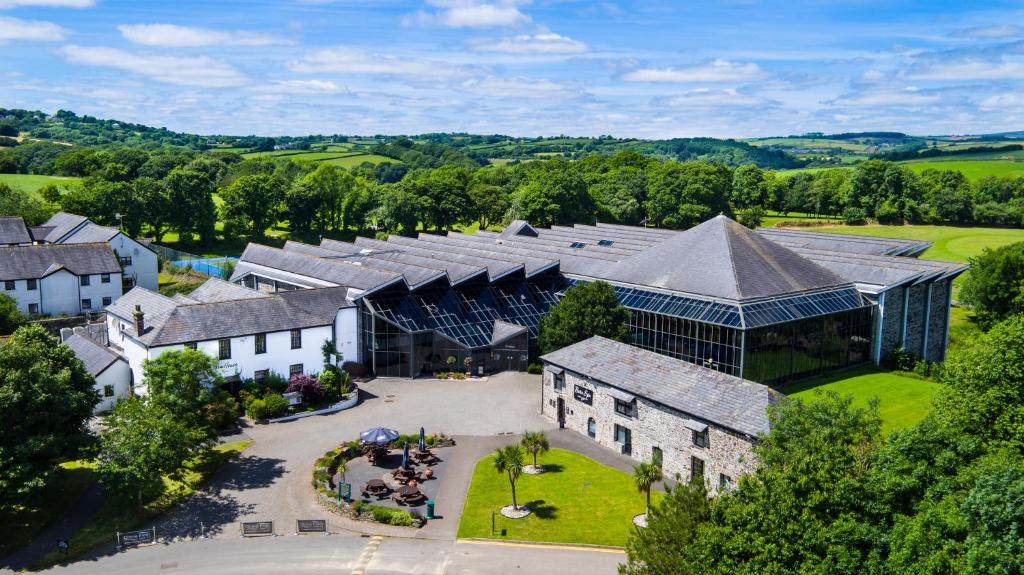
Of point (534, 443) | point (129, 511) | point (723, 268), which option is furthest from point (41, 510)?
point (723, 268)

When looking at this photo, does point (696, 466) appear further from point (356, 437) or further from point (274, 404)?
point (274, 404)

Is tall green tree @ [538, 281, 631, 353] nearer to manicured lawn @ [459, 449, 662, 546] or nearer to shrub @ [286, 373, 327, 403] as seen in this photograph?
manicured lawn @ [459, 449, 662, 546]

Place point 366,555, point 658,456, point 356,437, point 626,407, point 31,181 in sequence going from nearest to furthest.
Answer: point 366,555, point 658,456, point 626,407, point 356,437, point 31,181

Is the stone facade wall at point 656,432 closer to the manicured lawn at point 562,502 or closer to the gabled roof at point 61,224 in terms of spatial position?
the manicured lawn at point 562,502

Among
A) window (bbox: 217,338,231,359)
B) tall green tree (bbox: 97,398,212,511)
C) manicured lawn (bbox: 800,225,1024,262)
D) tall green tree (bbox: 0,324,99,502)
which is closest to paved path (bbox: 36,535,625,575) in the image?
tall green tree (bbox: 97,398,212,511)

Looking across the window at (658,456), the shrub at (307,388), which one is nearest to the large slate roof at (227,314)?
the shrub at (307,388)

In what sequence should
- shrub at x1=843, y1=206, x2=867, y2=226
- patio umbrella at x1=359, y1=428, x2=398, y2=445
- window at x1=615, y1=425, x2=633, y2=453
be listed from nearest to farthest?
patio umbrella at x1=359, y1=428, x2=398, y2=445
window at x1=615, y1=425, x2=633, y2=453
shrub at x1=843, y1=206, x2=867, y2=226

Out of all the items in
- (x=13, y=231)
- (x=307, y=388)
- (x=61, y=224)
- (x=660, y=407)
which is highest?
(x=61, y=224)
